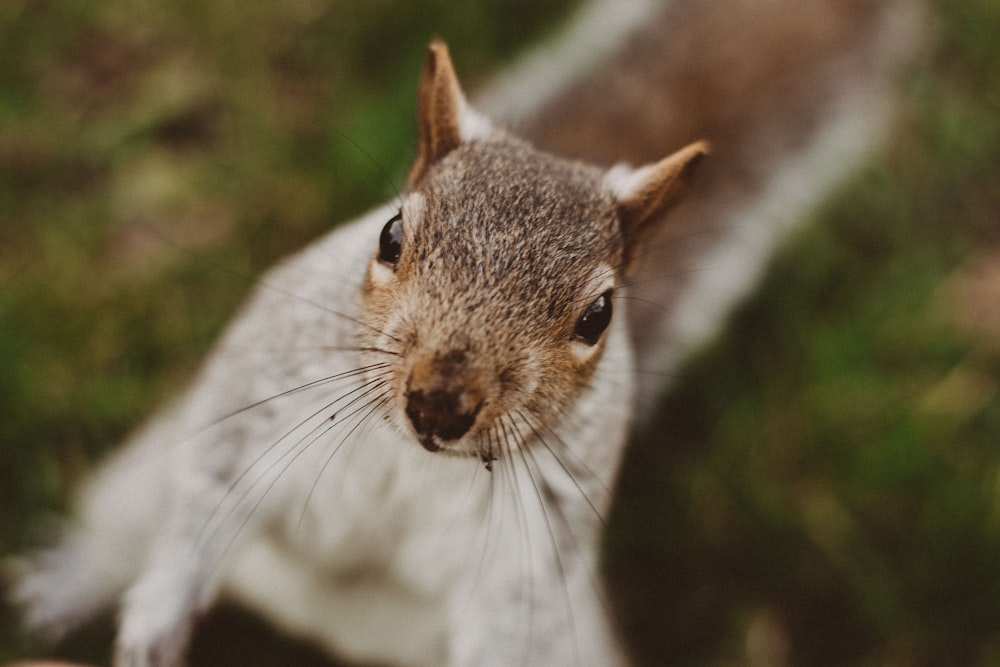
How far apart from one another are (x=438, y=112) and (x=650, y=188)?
1.09 feet

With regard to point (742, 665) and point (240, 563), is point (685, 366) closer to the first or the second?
point (742, 665)

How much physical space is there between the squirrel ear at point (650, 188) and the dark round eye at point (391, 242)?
0.35 m

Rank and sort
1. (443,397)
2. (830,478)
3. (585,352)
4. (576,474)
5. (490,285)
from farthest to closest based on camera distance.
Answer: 1. (830,478)
2. (576,474)
3. (585,352)
4. (490,285)
5. (443,397)

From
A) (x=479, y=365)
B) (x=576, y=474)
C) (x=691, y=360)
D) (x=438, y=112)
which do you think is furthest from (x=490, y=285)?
(x=691, y=360)

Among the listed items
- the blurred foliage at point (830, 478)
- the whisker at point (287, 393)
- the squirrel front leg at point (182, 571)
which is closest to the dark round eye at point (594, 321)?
the whisker at point (287, 393)

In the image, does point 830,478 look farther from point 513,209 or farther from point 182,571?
point 182,571

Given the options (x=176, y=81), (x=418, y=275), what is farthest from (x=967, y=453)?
(x=176, y=81)

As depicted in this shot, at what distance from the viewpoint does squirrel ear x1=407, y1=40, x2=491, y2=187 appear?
1364 mm

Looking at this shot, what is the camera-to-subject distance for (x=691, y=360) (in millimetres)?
2344

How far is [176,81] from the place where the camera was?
8.83 feet

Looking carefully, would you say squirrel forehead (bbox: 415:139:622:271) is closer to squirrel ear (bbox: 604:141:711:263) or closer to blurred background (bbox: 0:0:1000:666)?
squirrel ear (bbox: 604:141:711:263)

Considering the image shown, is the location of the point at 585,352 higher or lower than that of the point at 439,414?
higher

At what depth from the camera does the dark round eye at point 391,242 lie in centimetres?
128

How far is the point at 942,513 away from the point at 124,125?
7.50 ft
